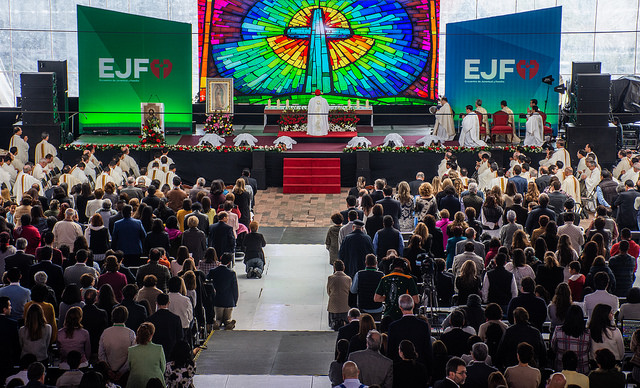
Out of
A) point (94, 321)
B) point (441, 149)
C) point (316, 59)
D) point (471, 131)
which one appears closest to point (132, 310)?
point (94, 321)

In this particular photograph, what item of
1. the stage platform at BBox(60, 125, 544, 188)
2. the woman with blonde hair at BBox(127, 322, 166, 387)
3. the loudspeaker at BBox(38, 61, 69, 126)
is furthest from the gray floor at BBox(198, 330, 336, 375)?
the loudspeaker at BBox(38, 61, 69, 126)

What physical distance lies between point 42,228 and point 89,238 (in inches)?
43.9

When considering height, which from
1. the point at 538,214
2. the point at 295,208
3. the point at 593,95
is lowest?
the point at 295,208

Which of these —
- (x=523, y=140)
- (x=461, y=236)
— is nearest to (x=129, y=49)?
(x=523, y=140)

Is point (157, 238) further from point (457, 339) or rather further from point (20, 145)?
point (20, 145)

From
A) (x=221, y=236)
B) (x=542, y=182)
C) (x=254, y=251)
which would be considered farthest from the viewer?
(x=542, y=182)

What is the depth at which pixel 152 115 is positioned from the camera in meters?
25.6

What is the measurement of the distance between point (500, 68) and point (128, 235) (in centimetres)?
1463

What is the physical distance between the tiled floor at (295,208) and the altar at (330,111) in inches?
164

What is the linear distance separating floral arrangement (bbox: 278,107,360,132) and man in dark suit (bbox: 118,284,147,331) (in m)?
17.3

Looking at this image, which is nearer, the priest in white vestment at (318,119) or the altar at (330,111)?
the priest in white vestment at (318,119)

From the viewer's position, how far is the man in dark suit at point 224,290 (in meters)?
12.6

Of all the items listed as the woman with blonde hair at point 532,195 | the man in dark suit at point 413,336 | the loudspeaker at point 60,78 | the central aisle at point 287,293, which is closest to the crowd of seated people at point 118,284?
the central aisle at point 287,293

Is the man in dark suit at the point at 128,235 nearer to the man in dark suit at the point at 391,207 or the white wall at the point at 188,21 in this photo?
the man in dark suit at the point at 391,207
